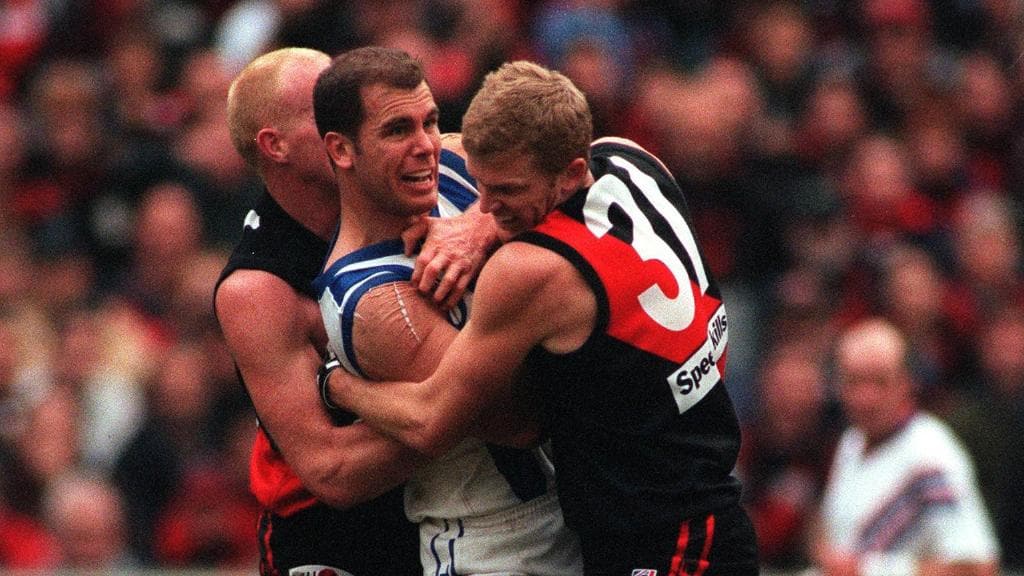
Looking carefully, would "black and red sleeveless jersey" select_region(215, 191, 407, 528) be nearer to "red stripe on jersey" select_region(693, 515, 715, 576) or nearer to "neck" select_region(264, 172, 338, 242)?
"neck" select_region(264, 172, 338, 242)

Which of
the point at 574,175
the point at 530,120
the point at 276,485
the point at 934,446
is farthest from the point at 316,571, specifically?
the point at 934,446

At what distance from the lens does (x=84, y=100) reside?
11289mm

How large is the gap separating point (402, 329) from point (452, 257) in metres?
0.23

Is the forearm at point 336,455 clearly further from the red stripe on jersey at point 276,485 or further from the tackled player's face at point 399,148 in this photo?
the tackled player's face at point 399,148

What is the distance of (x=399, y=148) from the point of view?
5.59m

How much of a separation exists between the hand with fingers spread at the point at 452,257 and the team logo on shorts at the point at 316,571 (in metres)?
1.13

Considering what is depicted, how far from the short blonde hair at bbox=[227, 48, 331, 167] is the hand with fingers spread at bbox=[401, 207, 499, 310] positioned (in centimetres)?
71

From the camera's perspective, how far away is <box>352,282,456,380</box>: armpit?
547 cm

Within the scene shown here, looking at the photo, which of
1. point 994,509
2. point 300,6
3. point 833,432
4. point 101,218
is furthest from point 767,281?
point 101,218

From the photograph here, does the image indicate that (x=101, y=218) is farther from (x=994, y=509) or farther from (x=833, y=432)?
(x=994, y=509)

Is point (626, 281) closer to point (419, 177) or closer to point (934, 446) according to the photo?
point (419, 177)

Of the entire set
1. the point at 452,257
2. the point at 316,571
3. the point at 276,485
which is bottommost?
the point at 316,571

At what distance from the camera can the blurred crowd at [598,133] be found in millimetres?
9805

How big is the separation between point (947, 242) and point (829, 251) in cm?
57
